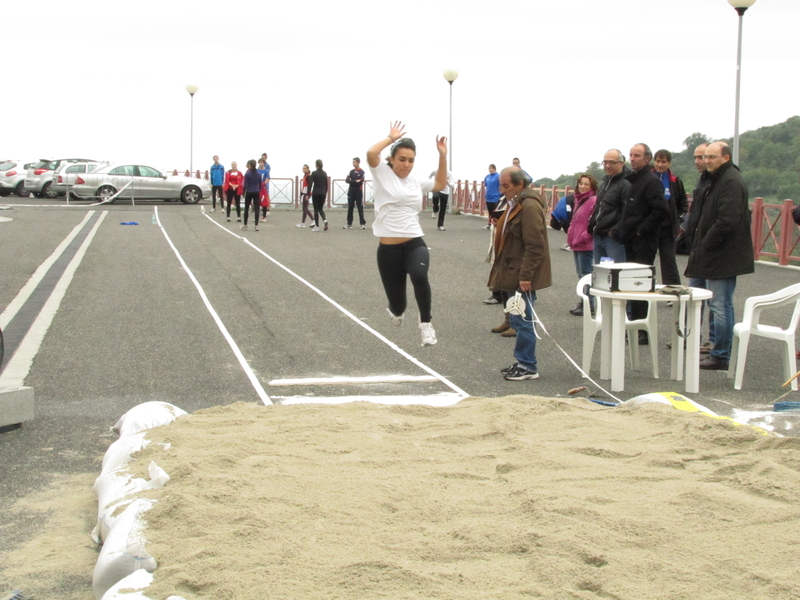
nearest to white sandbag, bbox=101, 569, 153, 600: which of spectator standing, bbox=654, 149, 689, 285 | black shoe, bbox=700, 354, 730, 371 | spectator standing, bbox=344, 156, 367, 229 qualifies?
black shoe, bbox=700, 354, 730, 371

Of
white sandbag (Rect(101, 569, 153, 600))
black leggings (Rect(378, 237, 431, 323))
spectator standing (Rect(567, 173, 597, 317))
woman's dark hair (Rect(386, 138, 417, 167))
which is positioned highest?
woman's dark hair (Rect(386, 138, 417, 167))

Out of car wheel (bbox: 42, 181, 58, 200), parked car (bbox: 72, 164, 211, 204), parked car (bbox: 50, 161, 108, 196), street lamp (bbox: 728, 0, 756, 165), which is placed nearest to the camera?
street lamp (bbox: 728, 0, 756, 165)

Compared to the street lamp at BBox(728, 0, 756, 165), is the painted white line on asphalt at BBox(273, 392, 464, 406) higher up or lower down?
lower down

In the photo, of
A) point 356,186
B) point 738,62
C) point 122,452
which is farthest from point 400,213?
point 356,186

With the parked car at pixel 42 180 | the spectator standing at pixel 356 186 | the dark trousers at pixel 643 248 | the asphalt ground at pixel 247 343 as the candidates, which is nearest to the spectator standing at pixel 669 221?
the dark trousers at pixel 643 248

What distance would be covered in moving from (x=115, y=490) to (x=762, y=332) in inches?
228

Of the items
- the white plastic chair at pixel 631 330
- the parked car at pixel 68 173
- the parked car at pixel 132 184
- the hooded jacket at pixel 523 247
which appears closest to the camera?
the hooded jacket at pixel 523 247

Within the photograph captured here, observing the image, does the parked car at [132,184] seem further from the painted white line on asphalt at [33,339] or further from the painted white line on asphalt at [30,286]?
the painted white line on asphalt at [33,339]

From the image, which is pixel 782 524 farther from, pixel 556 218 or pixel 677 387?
pixel 556 218

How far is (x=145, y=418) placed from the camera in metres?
5.84

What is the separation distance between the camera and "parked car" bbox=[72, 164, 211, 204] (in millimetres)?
37875

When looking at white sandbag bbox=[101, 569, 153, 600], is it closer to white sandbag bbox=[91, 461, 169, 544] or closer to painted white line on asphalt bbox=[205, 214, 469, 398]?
white sandbag bbox=[91, 461, 169, 544]

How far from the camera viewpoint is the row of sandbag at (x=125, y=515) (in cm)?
354

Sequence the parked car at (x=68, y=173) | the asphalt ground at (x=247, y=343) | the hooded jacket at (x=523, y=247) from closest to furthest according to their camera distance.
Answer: the asphalt ground at (x=247, y=343) → the hooded jacket at (x=523, y=247) → the parked car at (x=68, y=173)
